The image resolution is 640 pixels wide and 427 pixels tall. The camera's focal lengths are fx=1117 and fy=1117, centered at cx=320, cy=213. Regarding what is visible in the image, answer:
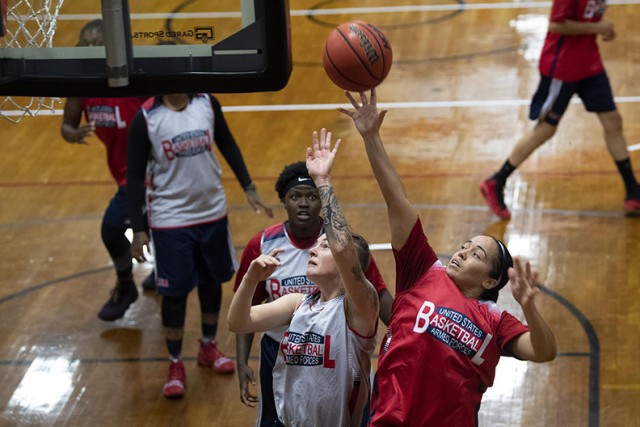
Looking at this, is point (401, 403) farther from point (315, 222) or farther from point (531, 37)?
point (531, 37)

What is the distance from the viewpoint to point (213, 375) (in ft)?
22.6

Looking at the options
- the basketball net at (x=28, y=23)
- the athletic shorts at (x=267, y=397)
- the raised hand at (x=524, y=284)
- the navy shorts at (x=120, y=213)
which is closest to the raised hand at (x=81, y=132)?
the navy shorts at (x=120, y=213)

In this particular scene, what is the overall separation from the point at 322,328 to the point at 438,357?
1.68 ft

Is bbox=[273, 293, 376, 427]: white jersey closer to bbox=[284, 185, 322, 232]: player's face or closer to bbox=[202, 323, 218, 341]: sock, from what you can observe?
bbox=[284, 185, 322, 232]: player's face

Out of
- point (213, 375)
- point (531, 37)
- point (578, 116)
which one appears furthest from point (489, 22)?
point (213, 375)

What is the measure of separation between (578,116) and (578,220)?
2.19m

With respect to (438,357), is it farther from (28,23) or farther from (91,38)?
(28,23)

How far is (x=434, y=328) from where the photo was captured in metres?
4.45

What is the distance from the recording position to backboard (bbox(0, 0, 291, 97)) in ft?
15.3

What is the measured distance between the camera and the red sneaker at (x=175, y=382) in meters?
6.67

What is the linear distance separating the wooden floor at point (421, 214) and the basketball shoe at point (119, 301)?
80 mm

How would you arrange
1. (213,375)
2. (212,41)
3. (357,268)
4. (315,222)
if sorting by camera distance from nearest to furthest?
(357,268) < (212,41) < (315,222) < (213,375)

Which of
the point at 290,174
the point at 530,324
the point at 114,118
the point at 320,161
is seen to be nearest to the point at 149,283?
the point at 114,118

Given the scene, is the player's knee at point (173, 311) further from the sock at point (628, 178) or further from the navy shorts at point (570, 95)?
the sock at point (628, 178)
